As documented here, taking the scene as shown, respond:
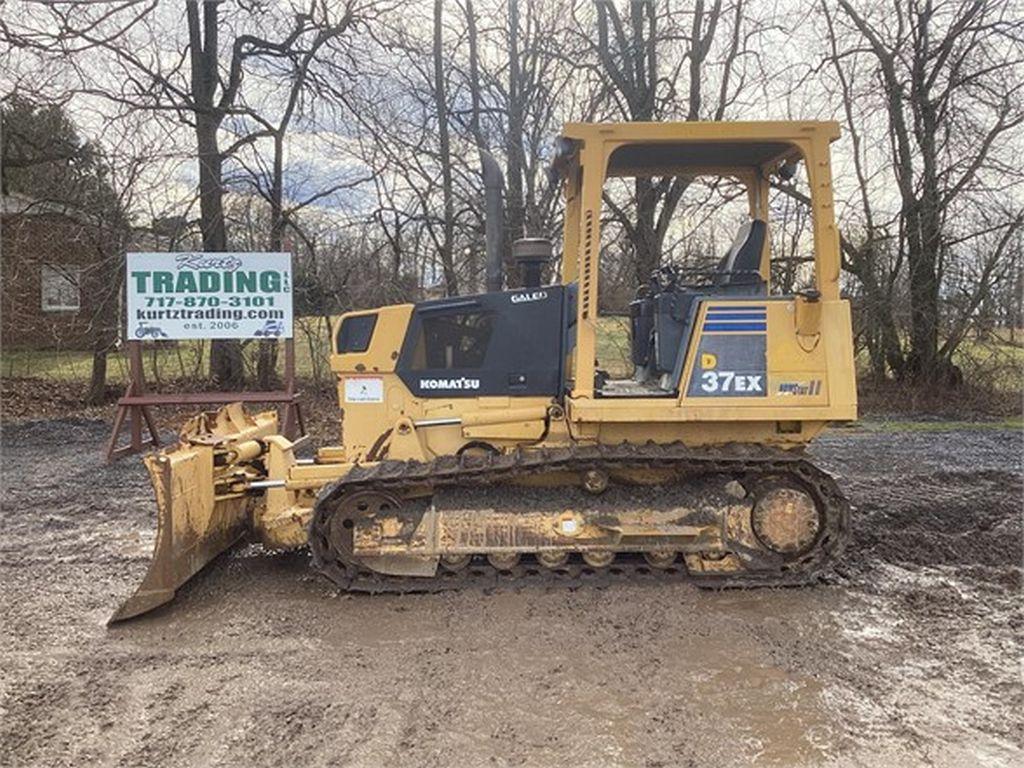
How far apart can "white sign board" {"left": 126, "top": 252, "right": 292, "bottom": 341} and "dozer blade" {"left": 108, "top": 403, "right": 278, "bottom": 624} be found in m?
3.88

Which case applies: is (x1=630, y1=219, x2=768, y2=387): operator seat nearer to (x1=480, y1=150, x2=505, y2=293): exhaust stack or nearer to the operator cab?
the operator cab

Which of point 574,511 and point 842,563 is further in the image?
point 842,563

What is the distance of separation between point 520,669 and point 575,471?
143 centimetres

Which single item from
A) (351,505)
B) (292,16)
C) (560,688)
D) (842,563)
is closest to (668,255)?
(292,16)

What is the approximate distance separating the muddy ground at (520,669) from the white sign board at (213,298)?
14.0 feet

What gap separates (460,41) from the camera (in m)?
15.4

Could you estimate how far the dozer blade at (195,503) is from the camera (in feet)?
15.5

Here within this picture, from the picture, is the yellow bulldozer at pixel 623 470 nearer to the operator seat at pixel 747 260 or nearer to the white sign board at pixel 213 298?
the operator seat at pixel 747 260

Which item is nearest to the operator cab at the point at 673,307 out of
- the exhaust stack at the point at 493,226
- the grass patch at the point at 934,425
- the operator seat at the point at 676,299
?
the operator seat at the point at 676,299

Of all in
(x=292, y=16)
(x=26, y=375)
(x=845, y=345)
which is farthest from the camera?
(x=26, y=375)

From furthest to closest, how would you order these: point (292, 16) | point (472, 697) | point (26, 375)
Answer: point (26, 375), point (292, 16), point (472, 697)

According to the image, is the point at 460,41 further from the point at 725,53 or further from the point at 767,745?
the point at 767,745

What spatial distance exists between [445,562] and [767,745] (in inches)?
91.4

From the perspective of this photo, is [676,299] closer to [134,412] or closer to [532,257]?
[532,257]
